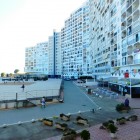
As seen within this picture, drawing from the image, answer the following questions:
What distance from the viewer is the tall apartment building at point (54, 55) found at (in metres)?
157

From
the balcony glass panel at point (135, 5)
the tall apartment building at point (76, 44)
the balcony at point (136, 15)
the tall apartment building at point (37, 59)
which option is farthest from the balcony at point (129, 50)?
the tall apartment building at point (37, 59)

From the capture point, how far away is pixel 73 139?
47.7ft

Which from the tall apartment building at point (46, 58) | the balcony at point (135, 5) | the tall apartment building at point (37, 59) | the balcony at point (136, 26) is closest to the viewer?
the balcony at point (136, 26)

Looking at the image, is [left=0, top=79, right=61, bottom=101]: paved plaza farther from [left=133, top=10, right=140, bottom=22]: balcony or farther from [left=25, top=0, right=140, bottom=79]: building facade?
[left=133, top=10, right=140, bottom=22]: balcony

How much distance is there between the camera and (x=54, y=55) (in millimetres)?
161625

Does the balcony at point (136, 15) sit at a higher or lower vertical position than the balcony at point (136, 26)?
higher

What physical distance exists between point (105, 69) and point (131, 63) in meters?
30.2

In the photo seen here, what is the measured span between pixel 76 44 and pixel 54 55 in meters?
30.0

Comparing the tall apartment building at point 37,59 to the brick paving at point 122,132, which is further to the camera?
the tall apartment building at point 37,59

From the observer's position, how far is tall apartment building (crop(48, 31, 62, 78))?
157325 mm

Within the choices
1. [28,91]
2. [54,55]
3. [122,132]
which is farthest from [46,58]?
[122,132]

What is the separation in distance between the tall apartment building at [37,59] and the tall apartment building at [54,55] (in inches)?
331

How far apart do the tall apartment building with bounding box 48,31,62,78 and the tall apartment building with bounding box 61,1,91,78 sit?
7.52 metres

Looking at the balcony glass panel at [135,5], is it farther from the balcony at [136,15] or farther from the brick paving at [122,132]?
the brick paving at [122,132]
